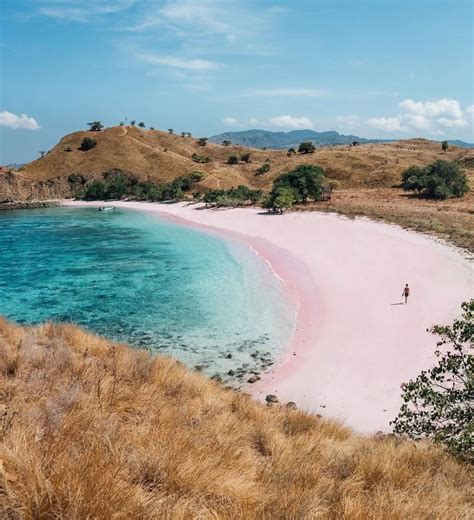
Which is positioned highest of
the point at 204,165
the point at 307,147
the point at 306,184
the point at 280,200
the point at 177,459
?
the point at 307,147

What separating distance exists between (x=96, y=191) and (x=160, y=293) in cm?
7594

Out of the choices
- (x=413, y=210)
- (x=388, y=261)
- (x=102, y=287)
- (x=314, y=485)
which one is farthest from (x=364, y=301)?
(x=413, y=210)

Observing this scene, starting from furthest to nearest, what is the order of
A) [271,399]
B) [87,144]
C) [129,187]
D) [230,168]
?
[87,144] → [230,168] → [129,187] → [271,399]

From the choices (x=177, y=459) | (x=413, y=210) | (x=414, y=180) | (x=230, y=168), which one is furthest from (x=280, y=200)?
(x=177, y=459)

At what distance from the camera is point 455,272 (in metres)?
29.3

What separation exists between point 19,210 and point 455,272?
277ft

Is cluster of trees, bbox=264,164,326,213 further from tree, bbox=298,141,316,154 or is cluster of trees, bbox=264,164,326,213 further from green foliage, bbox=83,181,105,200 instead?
tree, bbox=298,141,316,154

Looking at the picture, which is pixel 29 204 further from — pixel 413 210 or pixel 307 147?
pixel 413 210

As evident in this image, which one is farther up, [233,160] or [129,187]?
[233,160]

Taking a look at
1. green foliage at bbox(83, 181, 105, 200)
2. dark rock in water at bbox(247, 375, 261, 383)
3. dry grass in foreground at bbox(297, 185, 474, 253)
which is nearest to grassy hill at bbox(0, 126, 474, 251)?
dry grass in foreground at bbox(297, 185, 474, 253)

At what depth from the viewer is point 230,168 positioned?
109 metres

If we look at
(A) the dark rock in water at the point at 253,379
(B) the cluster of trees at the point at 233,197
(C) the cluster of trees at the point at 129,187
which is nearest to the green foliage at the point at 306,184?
(B) the cluster of trees at the point at 233,197

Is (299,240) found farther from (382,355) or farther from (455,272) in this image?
(382,355)

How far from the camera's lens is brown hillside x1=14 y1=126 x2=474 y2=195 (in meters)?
93.1
